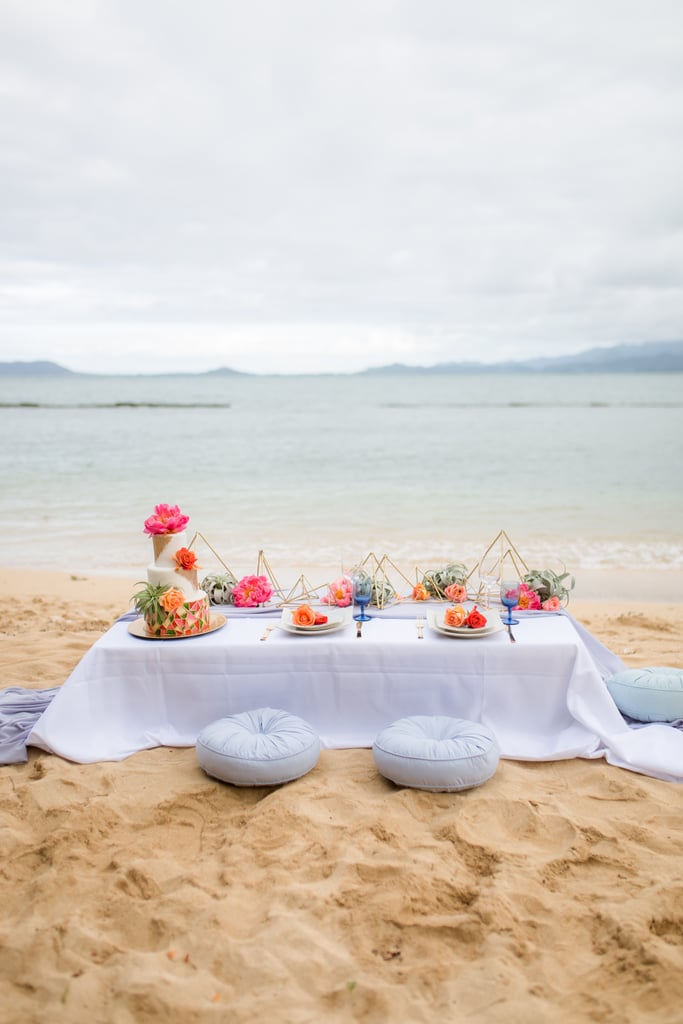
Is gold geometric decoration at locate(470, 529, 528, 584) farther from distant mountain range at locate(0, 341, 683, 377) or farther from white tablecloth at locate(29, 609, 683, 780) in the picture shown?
distant mountain range at locate(0, 341, 683, 377)

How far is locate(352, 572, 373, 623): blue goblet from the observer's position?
143 inches

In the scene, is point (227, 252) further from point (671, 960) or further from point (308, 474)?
point (671, 960)

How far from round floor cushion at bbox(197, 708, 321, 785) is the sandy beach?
88mm

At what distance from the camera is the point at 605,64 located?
9117 mm

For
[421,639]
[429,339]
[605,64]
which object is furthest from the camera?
[429,339]

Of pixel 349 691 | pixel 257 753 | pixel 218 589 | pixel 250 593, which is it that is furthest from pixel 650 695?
pixel 218 589

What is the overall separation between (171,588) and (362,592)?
3.11 ft

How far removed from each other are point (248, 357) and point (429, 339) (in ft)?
42.3

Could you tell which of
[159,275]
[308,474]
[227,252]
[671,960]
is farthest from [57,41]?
[159,275]

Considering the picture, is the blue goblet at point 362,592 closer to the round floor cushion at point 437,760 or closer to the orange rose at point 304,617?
the orange rose at point 304,617

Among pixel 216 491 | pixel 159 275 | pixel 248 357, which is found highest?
pixel 159 275

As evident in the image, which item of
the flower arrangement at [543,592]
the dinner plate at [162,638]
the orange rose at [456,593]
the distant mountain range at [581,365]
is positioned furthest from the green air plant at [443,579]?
the distant mountain range at [581,365]

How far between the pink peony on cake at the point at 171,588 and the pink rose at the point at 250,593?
49cm

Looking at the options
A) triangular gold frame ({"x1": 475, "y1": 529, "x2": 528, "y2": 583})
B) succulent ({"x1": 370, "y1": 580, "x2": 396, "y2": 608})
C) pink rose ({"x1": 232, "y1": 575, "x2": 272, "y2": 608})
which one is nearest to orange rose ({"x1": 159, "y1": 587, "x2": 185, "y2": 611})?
pink rose ({"x1": 232, "y1": 575, "x2": 272, "y2": 608})
